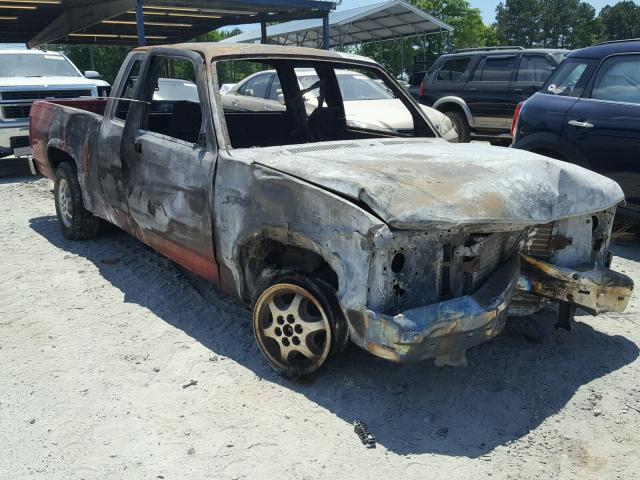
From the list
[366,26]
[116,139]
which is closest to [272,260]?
[116,139]

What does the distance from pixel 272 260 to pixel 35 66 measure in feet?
30.5

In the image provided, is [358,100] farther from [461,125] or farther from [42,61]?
[42,61]

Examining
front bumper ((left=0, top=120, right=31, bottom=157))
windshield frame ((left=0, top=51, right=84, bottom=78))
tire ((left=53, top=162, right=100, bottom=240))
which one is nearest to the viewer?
tire ((left=53, top=162, right=100, bottom=240))

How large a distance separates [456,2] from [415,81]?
34.9m

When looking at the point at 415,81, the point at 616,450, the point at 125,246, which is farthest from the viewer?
the point at 415,81

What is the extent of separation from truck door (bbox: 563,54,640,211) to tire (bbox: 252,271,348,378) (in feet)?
11.9

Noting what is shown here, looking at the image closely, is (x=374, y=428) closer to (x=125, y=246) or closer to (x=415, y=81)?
(x=125, y=246)

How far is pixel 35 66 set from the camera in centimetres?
1067

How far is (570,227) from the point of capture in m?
3.33

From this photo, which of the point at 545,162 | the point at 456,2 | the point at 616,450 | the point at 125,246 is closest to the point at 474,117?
the point at 125,246

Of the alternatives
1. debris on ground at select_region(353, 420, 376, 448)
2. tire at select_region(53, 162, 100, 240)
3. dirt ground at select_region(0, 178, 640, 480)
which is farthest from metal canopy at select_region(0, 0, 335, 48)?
debris on ground at select_region(353, 420, 376, 448)

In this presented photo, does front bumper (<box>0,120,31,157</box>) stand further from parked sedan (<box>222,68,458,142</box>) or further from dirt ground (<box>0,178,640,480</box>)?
dirt ground (<box>0,178,640,480</box>)

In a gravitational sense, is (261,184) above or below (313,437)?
above

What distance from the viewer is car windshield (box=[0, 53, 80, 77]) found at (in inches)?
406
